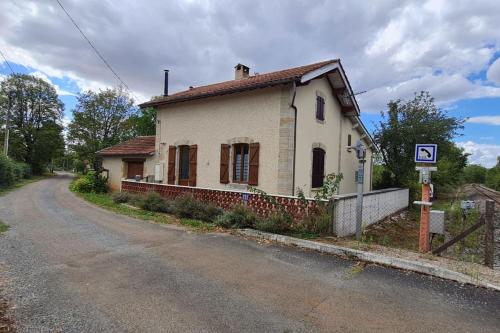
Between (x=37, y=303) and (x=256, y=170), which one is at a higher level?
(x=256, y=170)

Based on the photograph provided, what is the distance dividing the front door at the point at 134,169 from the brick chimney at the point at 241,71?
712 cm

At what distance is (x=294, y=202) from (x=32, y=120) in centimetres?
4359

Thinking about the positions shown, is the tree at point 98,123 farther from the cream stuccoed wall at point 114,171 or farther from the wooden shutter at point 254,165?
the wooden shutter at point 254,165

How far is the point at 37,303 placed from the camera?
3611 millimetres

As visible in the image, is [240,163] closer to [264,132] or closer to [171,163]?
[264,132]

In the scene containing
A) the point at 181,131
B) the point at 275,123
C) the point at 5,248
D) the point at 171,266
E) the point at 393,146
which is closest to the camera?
the point at 171,266

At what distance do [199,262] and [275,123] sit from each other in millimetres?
6124

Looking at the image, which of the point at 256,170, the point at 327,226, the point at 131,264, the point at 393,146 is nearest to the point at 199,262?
the point at 131,264

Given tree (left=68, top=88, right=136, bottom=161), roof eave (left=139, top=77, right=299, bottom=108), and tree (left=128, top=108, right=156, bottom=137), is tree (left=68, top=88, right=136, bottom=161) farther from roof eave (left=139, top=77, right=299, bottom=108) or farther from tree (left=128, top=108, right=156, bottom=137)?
roof eave (left=139, top=77, right=299, bottom=108)

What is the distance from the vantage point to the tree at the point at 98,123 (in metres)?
36.9

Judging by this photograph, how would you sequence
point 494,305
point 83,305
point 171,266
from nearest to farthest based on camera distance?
1. point 83,305
2. point 494,305
3. point 171,266

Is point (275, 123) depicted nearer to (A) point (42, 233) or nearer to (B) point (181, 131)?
(B) point (181, 131)

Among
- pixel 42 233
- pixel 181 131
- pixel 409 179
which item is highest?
pixel 181 131

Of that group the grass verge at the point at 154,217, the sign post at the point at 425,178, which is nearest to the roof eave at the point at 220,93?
the sign post at the point at 425,178
